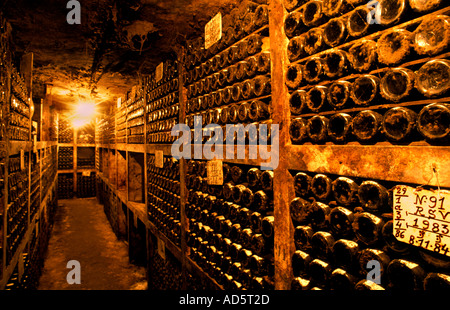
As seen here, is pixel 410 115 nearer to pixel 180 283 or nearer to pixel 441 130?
pixel 441 130

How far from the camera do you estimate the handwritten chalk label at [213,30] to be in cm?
240

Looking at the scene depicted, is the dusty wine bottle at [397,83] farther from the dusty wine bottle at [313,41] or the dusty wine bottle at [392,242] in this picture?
the dusty wine bottle at [392,242]

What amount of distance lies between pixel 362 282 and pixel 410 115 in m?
0.80

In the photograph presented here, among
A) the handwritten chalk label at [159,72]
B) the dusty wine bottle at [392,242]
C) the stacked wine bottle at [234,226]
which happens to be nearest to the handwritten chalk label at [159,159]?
the stacked wine bottle at [234,226]

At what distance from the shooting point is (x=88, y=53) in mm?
3625

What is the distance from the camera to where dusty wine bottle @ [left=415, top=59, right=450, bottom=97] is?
0.97 m

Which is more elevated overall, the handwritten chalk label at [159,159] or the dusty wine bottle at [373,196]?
the handwritten chalk label at [159,159]

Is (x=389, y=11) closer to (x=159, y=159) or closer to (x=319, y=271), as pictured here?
(x=319, y=271)

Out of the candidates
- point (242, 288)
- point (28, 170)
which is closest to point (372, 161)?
point (242, 288)

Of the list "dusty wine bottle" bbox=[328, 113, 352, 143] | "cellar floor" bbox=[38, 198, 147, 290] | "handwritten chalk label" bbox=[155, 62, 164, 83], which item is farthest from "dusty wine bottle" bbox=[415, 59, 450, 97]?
"cellar floor" bbox=[38, 198, 147, 290]

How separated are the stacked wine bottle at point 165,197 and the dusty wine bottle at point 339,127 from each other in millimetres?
2349

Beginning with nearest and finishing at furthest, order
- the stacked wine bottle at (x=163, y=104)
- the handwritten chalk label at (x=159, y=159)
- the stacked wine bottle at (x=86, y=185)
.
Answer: the stacked wine bottle at (x=163, y=104)
the handwritten chalk label at (x=159, y=159)
the stacked wine bottle at (x=86, y=185)

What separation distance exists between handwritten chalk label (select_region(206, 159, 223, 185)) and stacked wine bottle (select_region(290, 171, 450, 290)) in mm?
880

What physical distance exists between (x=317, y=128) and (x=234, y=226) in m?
1.18
